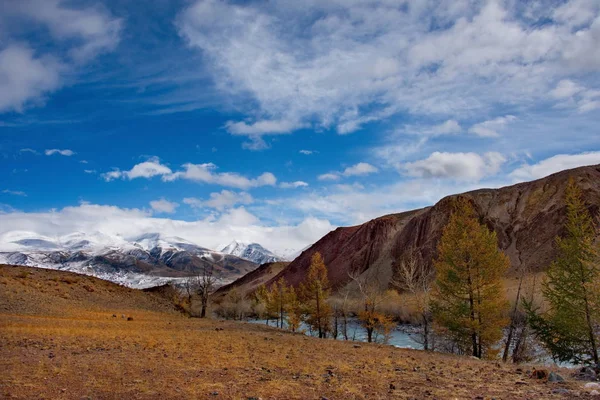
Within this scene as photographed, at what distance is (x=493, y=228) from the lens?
319 feet

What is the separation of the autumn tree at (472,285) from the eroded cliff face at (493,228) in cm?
5111

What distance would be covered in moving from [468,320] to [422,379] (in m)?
13.7

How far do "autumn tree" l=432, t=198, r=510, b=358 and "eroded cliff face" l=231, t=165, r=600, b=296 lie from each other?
51.1 metres

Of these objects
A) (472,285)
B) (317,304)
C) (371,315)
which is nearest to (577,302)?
(472,285)

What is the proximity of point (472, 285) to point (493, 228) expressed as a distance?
8059cm

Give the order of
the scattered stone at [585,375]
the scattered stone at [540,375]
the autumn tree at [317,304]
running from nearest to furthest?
1. the scattered stone at [540,375]
2. the scattered stone at [585,375]
3. the autumn tree at [317,304]

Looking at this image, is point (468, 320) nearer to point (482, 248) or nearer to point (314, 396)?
point (482, 248)

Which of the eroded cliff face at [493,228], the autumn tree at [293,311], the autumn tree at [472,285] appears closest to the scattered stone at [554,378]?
the autumn tree at [472,285]

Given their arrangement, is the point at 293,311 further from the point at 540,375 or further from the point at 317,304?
the point at 540,375

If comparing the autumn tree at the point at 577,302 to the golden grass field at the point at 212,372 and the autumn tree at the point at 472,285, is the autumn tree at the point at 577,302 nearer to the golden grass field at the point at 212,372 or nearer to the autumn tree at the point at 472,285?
the autumn tree at the point at 472,285

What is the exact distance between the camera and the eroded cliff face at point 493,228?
88.2 m

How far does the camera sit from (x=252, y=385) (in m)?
10.7

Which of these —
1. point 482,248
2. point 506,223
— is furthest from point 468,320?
point 506,223

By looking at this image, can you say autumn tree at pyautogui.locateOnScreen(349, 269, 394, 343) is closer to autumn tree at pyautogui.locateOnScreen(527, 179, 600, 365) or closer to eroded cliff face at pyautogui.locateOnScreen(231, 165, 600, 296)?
autumn tree at pyautogui.locateOnScreen(527, 179, 600, 365)
